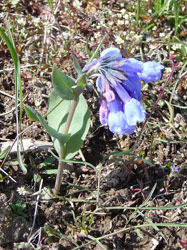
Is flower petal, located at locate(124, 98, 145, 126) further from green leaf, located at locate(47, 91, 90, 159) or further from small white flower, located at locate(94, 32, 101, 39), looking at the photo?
small white flower, located at locate(94, 32, 101, 39)

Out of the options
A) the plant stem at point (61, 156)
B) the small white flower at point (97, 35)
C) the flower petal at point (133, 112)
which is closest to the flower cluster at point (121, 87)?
the flower petal at point (133, 112)

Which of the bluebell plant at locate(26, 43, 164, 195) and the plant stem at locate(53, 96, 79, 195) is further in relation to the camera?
the plant stem at locate(53, 96, 79, 195)

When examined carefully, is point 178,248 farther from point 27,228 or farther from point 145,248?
point 27,228

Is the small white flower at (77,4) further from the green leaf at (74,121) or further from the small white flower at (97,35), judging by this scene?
the green leaf at (74,121)

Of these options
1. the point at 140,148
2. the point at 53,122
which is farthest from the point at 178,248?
the point at 53,122

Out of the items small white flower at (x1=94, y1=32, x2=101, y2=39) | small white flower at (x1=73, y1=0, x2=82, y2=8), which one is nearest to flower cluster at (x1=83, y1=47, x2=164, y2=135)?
small white flower at (x1=94, y1=32, x2=101, y2=39)
